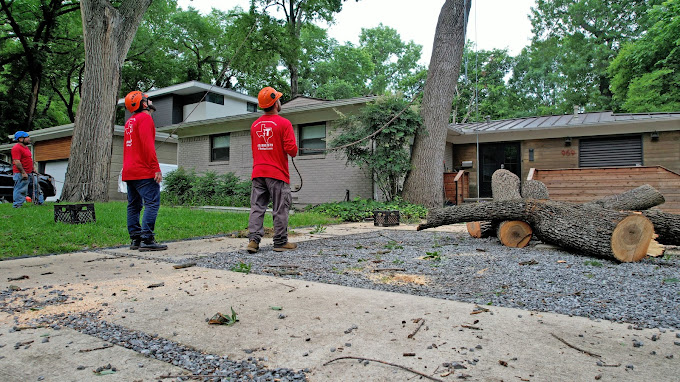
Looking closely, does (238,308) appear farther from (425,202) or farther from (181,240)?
(425,202)

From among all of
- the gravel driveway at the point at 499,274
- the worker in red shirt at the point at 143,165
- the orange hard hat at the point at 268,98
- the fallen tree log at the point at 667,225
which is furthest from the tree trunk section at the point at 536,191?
the worker in red shirt at the point at 143,165

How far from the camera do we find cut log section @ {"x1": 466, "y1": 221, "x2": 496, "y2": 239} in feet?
19.2

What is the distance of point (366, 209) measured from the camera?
33.6ft

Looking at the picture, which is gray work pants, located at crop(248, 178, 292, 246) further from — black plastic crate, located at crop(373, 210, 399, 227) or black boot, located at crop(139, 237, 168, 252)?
black plastic crate, located at crop(373, 210, 399, 227)

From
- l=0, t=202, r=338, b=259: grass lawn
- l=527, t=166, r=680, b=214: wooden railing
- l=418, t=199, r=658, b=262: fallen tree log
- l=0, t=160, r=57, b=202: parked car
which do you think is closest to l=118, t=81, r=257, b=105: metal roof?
l=0, t=160, r=57, b=202: parked car

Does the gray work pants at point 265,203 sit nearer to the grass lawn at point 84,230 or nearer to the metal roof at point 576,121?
the grass lawn at point 84,230

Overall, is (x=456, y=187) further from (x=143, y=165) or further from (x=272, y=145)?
(x=143, y=165)

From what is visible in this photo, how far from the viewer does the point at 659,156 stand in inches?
492

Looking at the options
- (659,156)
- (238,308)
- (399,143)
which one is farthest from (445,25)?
(238,308)

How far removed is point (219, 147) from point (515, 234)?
12515 mm

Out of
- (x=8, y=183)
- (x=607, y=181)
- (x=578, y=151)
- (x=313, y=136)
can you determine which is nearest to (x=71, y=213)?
(x=313, y=136)

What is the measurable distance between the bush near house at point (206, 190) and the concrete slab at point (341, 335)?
9656mm

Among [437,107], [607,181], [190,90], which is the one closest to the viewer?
[607,181]

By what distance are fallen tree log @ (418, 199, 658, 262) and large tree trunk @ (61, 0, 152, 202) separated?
29.4 feet
